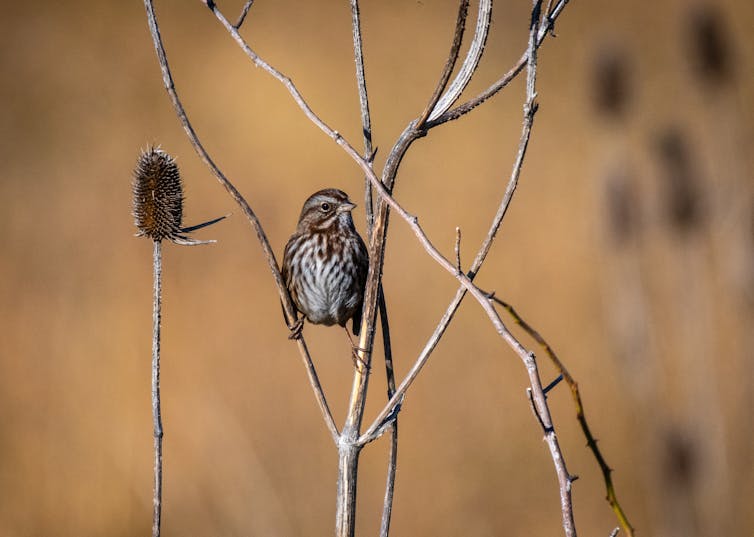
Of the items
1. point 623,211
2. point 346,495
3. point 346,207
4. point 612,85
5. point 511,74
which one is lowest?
point 346,495

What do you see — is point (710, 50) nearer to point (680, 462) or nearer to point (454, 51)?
point (680, 462)

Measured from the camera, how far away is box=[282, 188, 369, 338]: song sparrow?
427cm

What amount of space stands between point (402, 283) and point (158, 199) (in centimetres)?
616

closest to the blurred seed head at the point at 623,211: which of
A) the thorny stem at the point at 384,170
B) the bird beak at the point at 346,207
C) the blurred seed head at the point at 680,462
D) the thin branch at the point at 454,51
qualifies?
the blurred seed head at the point at 680,462

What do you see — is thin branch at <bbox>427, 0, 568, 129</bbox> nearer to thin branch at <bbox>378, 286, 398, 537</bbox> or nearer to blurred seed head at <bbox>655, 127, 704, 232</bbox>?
thin branch at <bbox>378, 286, 398, 537</bbox>

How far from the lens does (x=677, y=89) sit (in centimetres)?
1155

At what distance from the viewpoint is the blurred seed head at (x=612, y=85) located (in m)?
5.36

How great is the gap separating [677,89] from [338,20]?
15.0 ft

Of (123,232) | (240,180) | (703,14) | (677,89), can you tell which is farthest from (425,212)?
(703,14)

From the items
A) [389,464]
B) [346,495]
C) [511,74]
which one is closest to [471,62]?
[511,74]

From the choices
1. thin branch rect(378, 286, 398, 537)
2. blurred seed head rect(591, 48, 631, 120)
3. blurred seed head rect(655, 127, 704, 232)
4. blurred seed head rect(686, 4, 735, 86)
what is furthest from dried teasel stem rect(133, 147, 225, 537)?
blurred seed head rect(591, 48, 631, 120)

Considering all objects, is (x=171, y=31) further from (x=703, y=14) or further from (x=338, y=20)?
Answer: (x=703, y=14)

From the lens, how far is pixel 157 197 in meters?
2.98

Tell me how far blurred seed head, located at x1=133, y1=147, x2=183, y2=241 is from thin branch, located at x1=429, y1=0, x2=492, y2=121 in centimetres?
89
